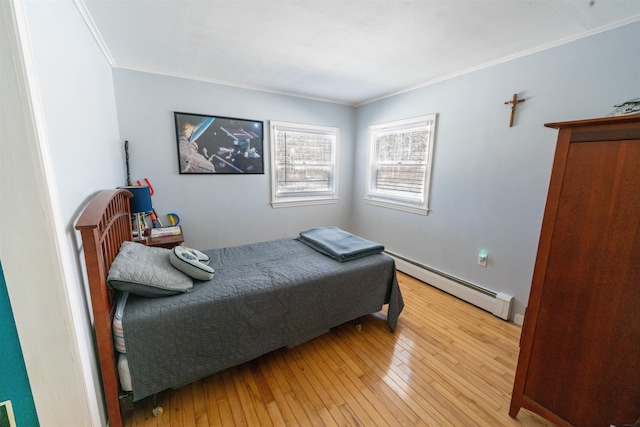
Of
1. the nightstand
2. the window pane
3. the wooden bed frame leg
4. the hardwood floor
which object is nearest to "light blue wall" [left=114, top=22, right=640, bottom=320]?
the window pane

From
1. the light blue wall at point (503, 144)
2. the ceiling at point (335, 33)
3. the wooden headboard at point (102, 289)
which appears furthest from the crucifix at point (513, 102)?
the wooden headboard at point (102, 289)

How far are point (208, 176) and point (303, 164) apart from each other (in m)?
1.36

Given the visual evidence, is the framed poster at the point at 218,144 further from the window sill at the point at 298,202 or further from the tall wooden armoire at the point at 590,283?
the tall wooden armoire at the point at 590,283

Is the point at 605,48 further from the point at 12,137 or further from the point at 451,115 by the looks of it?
the point at 12,137

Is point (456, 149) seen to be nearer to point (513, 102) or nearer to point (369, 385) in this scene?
point (513, 102)

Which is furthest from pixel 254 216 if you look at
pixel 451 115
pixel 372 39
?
pixel 451 115

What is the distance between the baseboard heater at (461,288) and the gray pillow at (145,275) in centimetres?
265

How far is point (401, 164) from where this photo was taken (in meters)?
3.39

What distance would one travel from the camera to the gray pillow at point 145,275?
136 centimetres

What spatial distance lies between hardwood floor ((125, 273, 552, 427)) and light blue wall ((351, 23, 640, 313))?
746mm

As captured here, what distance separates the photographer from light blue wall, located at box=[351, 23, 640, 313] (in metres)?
1.78

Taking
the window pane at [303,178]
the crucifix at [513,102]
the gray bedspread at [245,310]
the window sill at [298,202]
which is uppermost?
the crucifix at [513,102]

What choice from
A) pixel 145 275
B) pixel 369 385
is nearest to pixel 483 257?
pixel 369 385

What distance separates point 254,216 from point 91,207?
218cm
